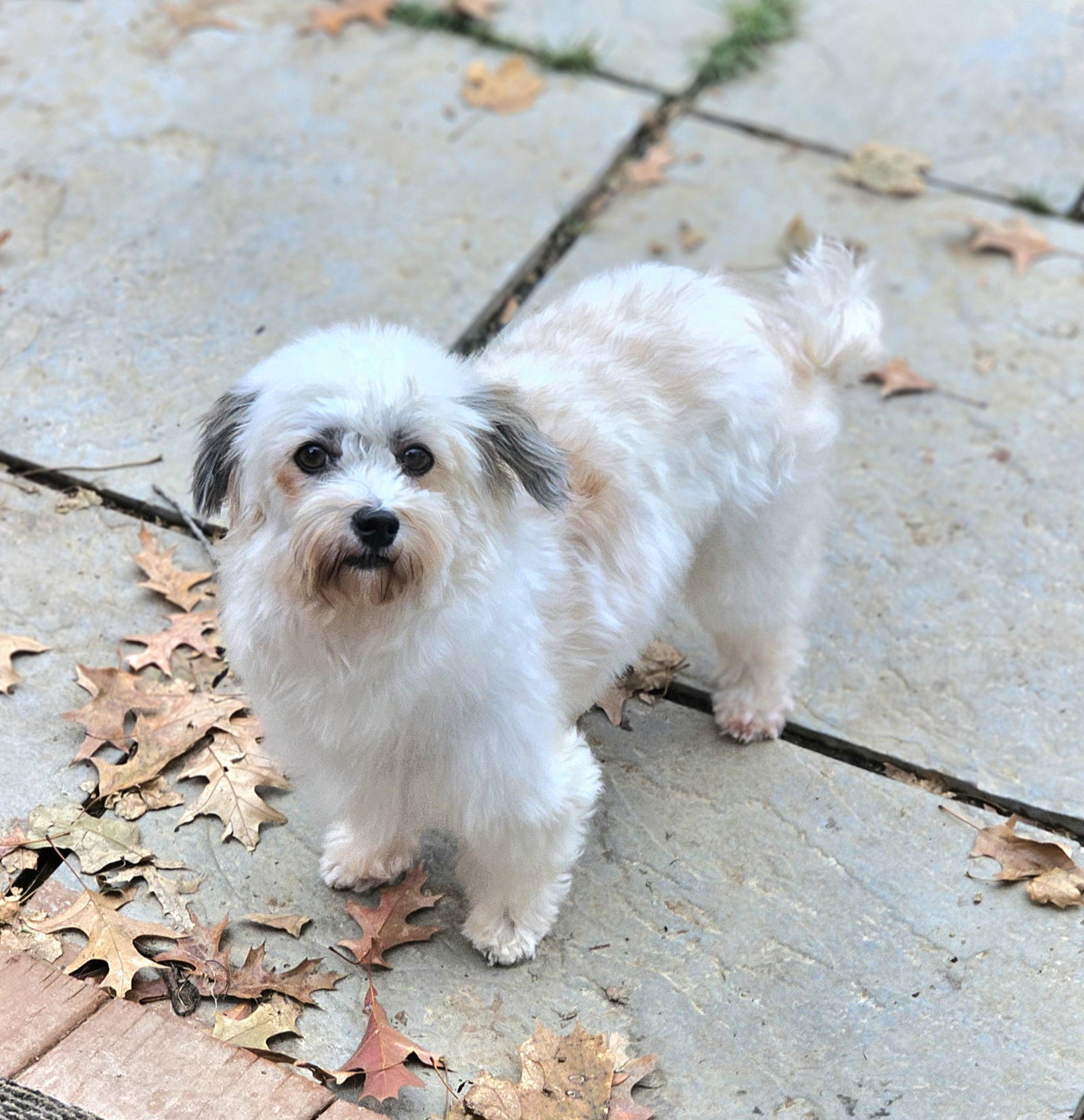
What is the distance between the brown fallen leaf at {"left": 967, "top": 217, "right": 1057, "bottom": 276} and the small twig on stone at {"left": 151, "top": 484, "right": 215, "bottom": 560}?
3236 millimetres

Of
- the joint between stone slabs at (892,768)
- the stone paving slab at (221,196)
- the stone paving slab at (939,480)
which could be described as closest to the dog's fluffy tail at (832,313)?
the stone paving slab at (939,480)

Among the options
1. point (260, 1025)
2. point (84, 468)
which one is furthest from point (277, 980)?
point (84, 468)

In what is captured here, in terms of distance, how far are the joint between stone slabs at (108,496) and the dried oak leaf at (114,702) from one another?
565 mm

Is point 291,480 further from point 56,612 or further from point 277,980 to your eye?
point 56,612

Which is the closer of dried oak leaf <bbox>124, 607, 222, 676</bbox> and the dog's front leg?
the dog's front leg

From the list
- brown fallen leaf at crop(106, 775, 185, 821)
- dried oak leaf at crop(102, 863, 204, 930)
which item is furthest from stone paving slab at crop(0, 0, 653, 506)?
dried oak leaf at crop(102, 863, 204, 930)

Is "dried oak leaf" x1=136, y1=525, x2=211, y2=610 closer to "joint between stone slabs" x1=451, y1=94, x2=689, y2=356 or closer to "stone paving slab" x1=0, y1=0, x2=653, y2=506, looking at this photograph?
"stone paving slab" x1=0, y1=0, x2=653, y2=506

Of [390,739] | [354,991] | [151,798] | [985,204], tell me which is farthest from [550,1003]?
[985,204]

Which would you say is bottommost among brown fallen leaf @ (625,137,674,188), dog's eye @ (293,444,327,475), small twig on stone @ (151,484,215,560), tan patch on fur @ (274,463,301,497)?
small twig on stone @ (151,484,215,560)

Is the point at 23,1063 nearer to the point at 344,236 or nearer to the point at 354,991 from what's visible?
the point at 354,991

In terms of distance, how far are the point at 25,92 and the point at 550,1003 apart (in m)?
4.47

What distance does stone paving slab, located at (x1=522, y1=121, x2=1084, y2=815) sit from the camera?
3.80m

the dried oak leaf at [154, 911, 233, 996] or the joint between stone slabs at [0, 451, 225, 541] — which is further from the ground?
the joint between stone slabs at [0, 451, 225, 541]

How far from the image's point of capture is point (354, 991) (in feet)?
10.1
